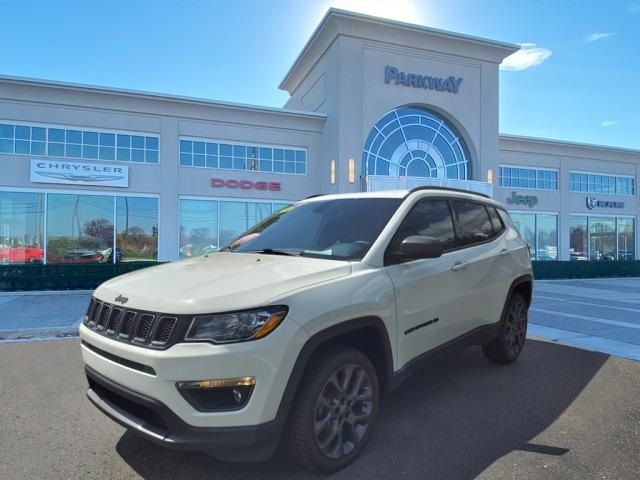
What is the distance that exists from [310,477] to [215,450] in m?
0.70

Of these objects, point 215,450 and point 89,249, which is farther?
point 89,249

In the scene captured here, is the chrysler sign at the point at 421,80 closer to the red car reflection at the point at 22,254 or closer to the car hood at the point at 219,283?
the red car reflection at the point at 22,254

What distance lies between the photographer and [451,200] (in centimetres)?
438

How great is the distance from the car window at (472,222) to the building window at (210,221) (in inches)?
578

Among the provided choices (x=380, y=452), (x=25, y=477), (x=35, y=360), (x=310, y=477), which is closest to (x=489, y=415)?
(x=380, y=452)

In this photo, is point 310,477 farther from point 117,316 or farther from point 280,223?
point 280,223

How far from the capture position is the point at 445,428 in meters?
3.54

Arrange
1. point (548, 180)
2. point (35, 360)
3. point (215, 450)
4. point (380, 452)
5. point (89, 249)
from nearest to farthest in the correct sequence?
point (215, 450) → point (380, 452) → point (35, 360) → point (89, 249) → point (548, 180)

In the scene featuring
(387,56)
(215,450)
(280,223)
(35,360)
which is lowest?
(35,360)

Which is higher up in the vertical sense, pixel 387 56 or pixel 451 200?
pixel 387 56

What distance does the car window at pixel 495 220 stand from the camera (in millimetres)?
5031

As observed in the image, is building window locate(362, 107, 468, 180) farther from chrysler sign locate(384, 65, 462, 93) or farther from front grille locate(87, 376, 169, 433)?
front grille locate(87, 376, 169, 433)

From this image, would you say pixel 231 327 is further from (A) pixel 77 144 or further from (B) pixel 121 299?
(A) pixel 77 144

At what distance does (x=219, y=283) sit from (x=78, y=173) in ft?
58.2
